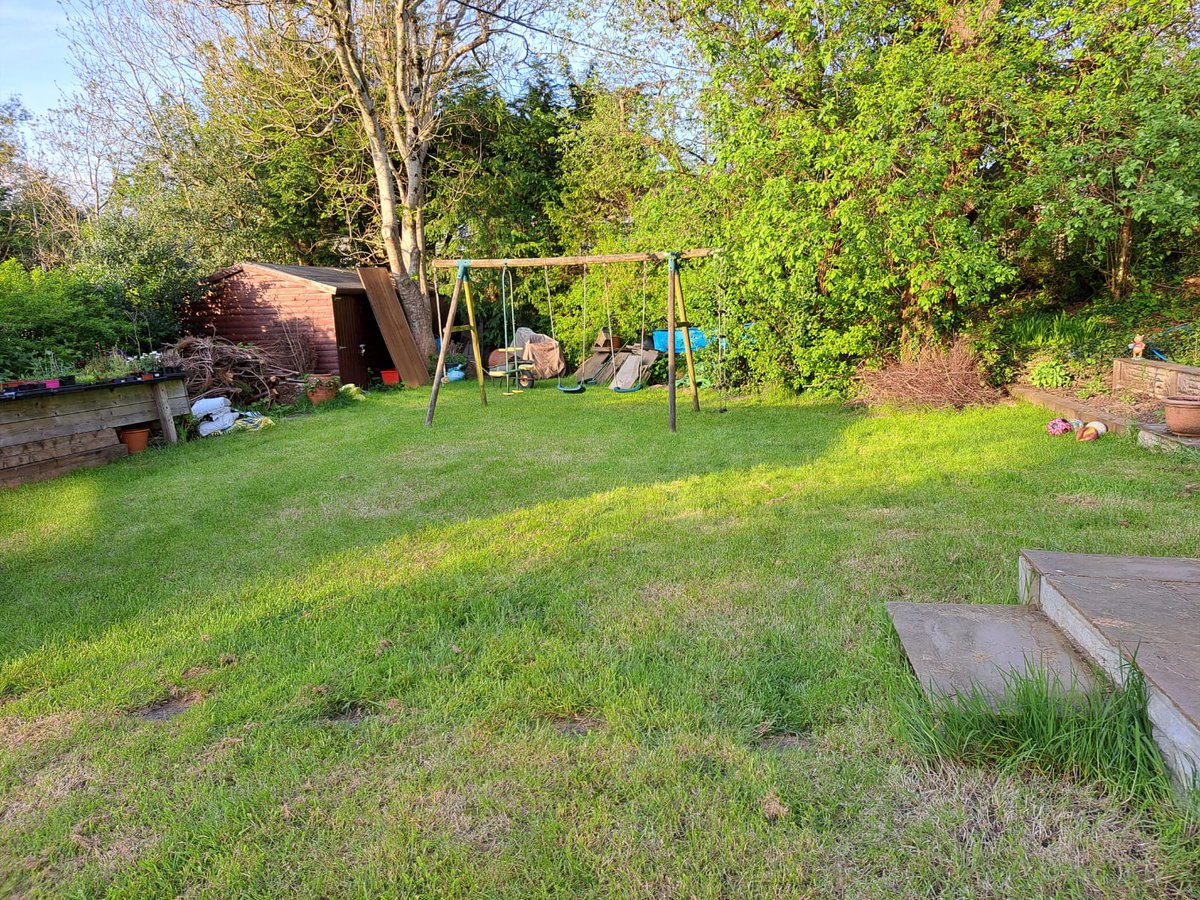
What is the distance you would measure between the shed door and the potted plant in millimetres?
1244

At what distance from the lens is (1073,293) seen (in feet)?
31.8

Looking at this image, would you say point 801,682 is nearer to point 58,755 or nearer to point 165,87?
point 58,755

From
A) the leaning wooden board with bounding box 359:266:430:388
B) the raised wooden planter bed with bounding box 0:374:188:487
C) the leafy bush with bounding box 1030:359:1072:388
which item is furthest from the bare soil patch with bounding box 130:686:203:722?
the leaning wooden board with bounding box 359:266:430:388

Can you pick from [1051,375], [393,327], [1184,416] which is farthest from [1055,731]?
[393,327]

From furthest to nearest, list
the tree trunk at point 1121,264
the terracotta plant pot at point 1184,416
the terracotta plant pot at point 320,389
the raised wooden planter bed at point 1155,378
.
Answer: the terracotta plant pot at point 320,389
the tree trunk at point 1121,264
the raised wooden planter bed at point 1155,378
the terracotta plant pot at point 1184,416

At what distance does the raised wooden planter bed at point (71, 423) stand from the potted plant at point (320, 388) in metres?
3.09

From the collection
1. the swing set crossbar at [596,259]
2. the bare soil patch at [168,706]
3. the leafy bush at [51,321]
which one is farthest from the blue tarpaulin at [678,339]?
the bare soil patch at [168,706]

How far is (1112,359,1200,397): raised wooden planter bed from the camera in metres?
6.17

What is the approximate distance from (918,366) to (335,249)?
49.6ft

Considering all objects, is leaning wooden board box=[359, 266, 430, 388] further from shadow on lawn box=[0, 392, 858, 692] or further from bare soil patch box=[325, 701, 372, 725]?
bare soil patch box=[325, 701, 372, 725]

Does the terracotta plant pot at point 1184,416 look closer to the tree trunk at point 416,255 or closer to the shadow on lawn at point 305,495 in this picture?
the shadow on lawn at point 305,495

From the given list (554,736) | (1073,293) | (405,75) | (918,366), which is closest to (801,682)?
(554,736)

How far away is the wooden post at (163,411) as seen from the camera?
26.4ft

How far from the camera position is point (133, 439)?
7602 millimetres
